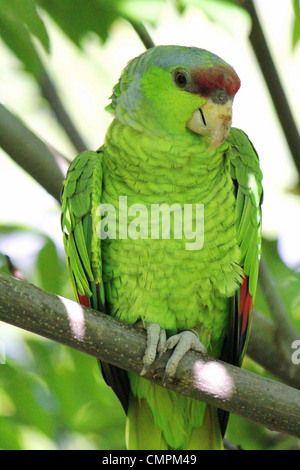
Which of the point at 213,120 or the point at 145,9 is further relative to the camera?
the point at 213,120

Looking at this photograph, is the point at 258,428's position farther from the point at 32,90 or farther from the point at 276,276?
the point at 32,90

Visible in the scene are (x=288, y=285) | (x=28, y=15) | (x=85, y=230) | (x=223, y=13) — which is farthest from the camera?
(x=288, y=285)

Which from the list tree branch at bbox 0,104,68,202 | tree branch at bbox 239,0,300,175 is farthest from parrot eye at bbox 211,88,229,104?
tree branch at bbox 0,104,68,202

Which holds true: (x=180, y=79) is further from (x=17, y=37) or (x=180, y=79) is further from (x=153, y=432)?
(x=153, y=432)

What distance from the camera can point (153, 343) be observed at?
2.14 meters

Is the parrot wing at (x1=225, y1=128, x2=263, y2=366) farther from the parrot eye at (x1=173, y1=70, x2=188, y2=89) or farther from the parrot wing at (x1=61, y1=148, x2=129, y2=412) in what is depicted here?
the parrot wing at (x1=61, y1=148, x2=129, y2=412)

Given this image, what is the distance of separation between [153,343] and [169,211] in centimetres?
59

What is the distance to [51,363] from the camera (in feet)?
8.89

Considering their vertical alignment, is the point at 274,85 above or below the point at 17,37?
above

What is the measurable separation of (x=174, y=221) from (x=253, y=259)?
422 mm

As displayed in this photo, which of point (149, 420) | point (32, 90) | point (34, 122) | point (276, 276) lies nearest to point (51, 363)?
point (149, 420)

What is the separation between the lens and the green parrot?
2.43 m

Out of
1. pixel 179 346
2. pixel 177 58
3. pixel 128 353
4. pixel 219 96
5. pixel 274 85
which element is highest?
pixel 274 85

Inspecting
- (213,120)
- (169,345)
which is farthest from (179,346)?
(213,120)
